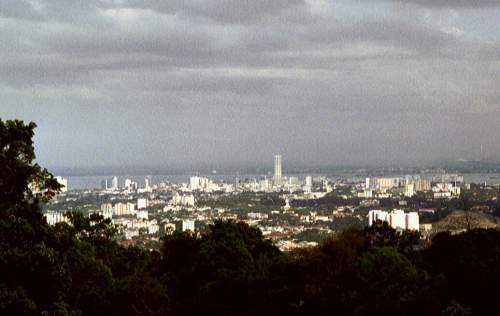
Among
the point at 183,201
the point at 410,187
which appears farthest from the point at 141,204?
the point at 410,187

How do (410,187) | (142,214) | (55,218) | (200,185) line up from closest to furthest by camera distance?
(55,218)
(142,214)
(410,187)
(200,185)

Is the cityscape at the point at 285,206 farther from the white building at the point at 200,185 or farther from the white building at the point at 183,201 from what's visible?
the white building at the point at 200,185

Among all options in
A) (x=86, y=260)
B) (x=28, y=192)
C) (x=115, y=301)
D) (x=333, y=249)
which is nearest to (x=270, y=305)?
(x=333, y=249)

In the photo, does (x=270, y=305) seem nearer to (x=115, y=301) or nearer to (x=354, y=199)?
(x=115, y=301)

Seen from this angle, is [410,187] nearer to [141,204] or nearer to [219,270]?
[141,204]

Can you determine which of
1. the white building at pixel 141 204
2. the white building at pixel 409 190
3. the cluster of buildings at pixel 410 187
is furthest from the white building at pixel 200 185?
the white building at pixel 409 190

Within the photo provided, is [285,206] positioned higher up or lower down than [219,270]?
lower down

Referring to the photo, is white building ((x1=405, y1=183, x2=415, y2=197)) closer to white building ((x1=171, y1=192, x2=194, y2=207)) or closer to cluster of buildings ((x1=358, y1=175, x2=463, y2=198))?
cluster of buildings ((x1=358, y1=175, x2=463, y2=198))

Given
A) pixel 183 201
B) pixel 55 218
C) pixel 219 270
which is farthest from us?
pixel 183 201

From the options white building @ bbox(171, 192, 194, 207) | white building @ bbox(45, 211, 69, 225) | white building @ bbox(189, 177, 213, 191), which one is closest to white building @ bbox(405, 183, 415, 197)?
white building @ bbox(171, 192, 194, 207)
